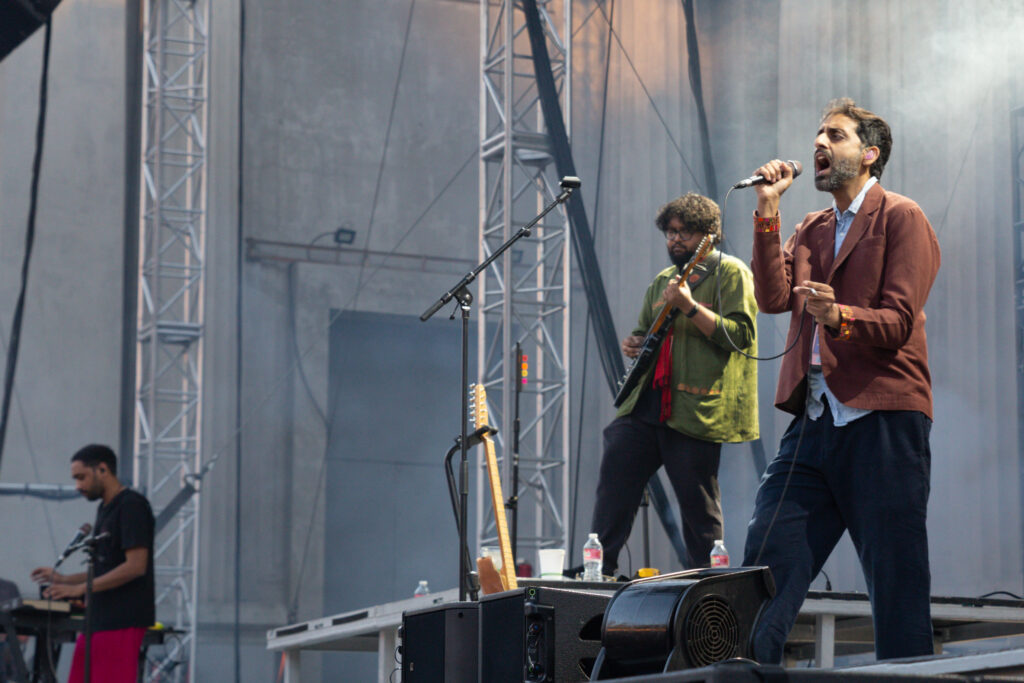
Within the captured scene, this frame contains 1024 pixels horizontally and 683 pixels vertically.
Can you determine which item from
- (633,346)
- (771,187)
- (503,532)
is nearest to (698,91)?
(633,346)

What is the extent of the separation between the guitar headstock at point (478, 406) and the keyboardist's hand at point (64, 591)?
2071 millimetres

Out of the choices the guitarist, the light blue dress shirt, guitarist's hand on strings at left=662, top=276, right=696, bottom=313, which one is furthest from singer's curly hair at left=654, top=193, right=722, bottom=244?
the light blue dress shirt

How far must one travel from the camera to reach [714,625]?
1.75m

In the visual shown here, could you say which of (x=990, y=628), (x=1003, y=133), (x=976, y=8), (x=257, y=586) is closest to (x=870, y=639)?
(x=990, y=628)

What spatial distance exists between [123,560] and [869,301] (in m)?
3.55

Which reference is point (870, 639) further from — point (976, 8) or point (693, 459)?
point (976, 8)

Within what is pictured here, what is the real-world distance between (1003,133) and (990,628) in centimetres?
215

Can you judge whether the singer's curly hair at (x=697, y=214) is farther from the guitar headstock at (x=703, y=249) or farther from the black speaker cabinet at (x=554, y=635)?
the black speaker cabinet at (x=554, y=635)

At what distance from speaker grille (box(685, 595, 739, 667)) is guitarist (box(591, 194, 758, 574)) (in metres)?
1.83

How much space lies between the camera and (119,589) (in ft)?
15.9

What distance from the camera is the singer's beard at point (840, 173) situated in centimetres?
232

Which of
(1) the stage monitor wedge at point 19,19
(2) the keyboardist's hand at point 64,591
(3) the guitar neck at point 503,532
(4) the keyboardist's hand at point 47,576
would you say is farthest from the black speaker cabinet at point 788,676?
(1) the stage monitor wedge at point 19,19

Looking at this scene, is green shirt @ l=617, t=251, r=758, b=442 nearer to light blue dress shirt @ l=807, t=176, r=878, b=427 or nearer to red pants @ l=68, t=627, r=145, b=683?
light blue dress shirt @ l=807, t=176, r=878, b=427

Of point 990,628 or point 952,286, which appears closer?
point 990,628
